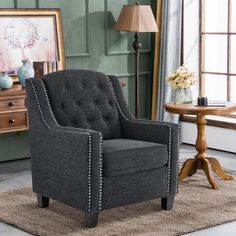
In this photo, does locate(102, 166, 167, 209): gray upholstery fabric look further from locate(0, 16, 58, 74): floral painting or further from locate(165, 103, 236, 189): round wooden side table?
locate(0, 16, 58, 74): floral painting

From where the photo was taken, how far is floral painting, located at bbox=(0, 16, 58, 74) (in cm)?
610

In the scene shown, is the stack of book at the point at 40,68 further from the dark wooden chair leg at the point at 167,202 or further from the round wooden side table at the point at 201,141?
the dark wooden chair leg at the point at 167,202

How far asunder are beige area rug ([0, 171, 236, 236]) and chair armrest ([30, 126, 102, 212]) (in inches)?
6.0

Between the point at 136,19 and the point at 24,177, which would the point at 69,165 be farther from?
the point at 136,19

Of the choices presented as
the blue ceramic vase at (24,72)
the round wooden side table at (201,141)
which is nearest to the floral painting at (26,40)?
the blue ceramic vase at (24,72)

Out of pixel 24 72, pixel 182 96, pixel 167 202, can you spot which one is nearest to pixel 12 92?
pixel 24 72

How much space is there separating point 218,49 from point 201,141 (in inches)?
76.6

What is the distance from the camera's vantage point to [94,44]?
22.4 ft

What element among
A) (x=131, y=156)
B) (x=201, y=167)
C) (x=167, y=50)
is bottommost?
(x=201, y=167)

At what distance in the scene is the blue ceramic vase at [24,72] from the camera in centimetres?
584

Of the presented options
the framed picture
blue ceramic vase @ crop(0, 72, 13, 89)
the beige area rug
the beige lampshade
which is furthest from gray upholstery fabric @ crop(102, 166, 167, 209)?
the beige lampshade

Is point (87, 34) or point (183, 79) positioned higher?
point (87, 34)

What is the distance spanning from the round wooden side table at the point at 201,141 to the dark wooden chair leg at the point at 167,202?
2.32 feet

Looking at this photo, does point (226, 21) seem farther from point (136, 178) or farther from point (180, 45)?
point (136, 178)
